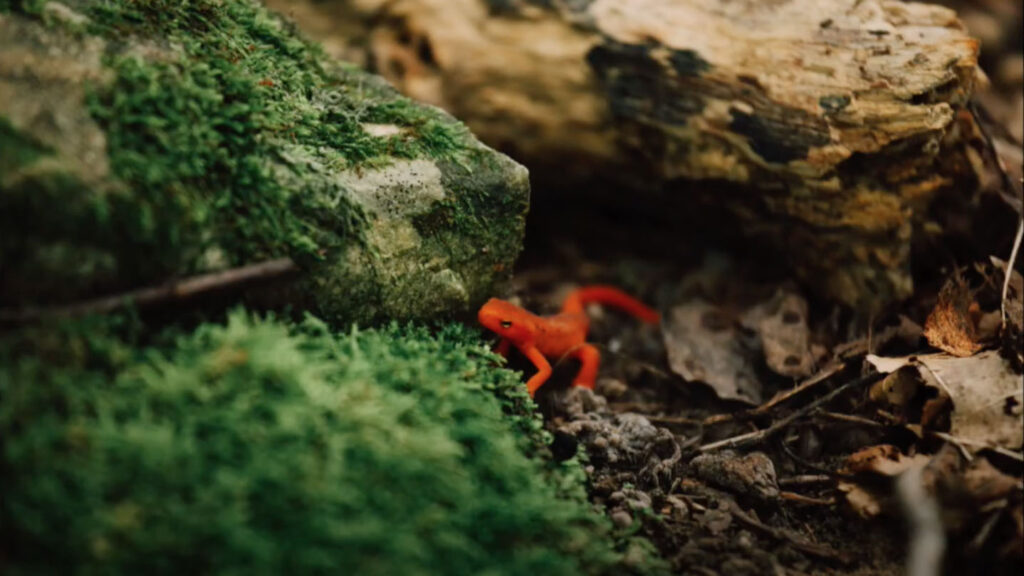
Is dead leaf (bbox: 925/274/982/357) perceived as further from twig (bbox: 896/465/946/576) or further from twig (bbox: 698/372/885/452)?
twig (bbox: 896/465/946/576)

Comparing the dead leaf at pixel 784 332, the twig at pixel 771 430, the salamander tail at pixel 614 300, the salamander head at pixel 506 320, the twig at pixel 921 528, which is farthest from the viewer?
the salamander tail at pixel 614 300

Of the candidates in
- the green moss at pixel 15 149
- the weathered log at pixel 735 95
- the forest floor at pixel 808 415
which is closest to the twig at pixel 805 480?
the forest floor at pixel 808 415

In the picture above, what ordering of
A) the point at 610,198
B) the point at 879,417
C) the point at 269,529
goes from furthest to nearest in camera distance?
the point at 610,198, the point at 879,417, the point at 269,529

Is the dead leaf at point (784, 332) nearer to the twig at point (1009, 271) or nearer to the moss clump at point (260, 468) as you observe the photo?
the twig at point (1009, 271)

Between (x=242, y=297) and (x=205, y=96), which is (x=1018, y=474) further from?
(x=205, y=96)

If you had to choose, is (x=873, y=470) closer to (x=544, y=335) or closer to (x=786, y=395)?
(x=786, y=395)

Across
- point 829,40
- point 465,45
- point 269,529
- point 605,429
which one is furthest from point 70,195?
point 829,40
